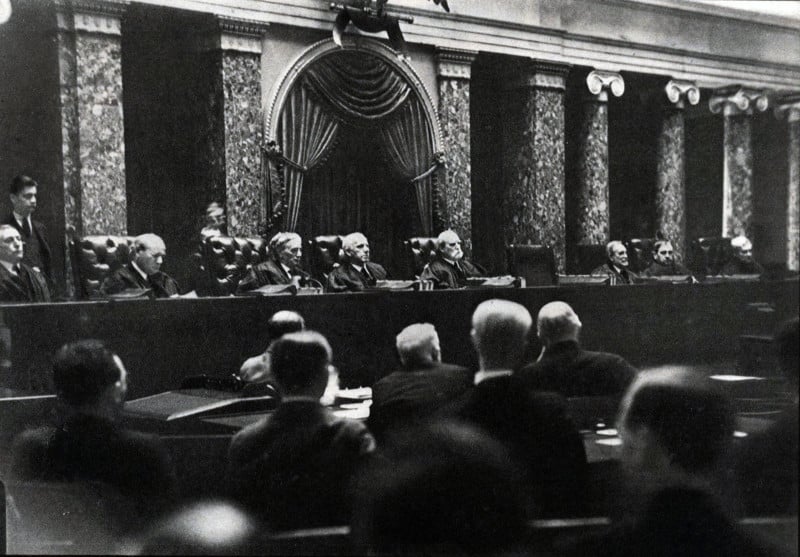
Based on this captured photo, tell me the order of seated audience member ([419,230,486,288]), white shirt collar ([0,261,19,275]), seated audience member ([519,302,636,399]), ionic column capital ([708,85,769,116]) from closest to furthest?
seated audience member ([519,302,636,399]) → ionic column capital ([708,85,769,116]) → white shirt collar ([0,261,19,275]) → seated audience member ([419,230,486,288])

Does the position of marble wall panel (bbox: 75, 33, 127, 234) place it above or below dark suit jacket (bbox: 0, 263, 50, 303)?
above

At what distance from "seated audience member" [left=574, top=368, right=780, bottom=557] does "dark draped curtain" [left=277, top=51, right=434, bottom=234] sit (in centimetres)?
636

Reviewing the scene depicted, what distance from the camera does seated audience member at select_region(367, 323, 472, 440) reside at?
2.02 meters

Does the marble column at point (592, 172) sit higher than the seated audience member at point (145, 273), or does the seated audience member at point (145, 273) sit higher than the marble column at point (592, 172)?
the marble column at point (592, 172)

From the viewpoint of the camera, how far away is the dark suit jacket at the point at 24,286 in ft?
10.9

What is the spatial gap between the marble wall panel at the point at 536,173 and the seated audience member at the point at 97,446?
694 cm

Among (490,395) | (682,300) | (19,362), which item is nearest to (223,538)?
(490,395)

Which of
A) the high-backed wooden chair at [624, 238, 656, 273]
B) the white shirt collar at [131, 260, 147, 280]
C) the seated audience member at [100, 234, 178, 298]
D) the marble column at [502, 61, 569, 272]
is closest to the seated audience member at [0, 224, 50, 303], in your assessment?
the seated audience member at [100, 234, 178, 298]

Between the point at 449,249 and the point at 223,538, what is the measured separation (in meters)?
5.90

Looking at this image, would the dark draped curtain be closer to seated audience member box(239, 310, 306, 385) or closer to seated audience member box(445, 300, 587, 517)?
seated audience member box(239, 310, 306, 385)

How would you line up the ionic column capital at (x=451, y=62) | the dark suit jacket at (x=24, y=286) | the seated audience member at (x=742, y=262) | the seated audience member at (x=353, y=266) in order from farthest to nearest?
the ionic column capital at (x=451, y=62), the seated audience member at (x=353, y=266), the dark suit jacket at (x=24, y=286), the seated audience member at (x=742, y=262)

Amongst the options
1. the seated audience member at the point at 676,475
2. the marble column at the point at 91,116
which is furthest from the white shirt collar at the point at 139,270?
the seated audience member at the point at 676,475

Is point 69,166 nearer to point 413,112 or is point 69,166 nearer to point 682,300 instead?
point 413,112

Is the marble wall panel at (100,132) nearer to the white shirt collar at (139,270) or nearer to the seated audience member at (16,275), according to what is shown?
the white shirt collar at (139,270)
